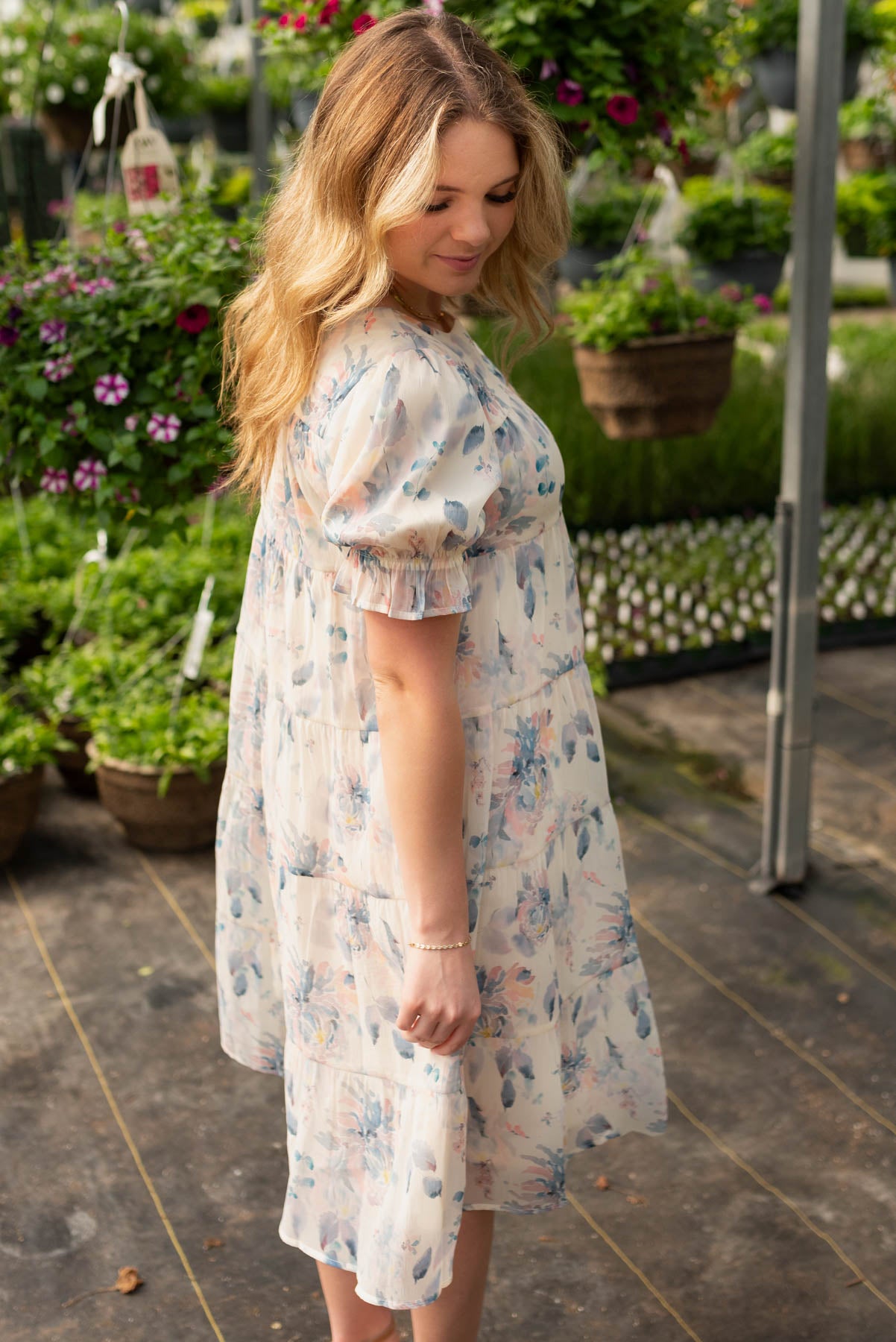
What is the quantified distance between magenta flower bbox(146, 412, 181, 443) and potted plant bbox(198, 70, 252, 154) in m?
3.77

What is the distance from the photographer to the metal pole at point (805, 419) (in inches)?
99.9

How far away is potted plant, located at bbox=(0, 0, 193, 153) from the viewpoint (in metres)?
4.59

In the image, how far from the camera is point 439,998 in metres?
1.32

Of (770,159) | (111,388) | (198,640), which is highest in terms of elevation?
(770,159)

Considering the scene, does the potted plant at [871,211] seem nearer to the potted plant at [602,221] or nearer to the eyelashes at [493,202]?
the potted plant at [602,221]

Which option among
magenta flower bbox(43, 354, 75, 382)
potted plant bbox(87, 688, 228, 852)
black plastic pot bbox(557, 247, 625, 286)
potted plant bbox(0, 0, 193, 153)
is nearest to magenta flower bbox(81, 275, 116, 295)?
magenta flower bbox(43, 354, 75, 382)

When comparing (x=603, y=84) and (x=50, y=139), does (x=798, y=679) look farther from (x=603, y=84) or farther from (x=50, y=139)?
(x=50, y=139)

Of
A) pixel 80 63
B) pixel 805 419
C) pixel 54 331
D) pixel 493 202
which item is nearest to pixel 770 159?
pixel 80 63

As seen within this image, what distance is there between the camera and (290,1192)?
4.96 ft

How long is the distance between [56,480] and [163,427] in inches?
9.5

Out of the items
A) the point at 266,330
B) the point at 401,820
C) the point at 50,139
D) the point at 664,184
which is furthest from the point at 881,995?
the point at 50,139

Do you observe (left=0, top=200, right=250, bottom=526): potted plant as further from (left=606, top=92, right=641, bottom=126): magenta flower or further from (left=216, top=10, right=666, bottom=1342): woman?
(left=216, top=10, right=666, bottom=1342): woman

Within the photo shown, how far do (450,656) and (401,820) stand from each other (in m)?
0.16

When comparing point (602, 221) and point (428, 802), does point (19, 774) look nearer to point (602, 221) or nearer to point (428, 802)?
point (428, 802)
